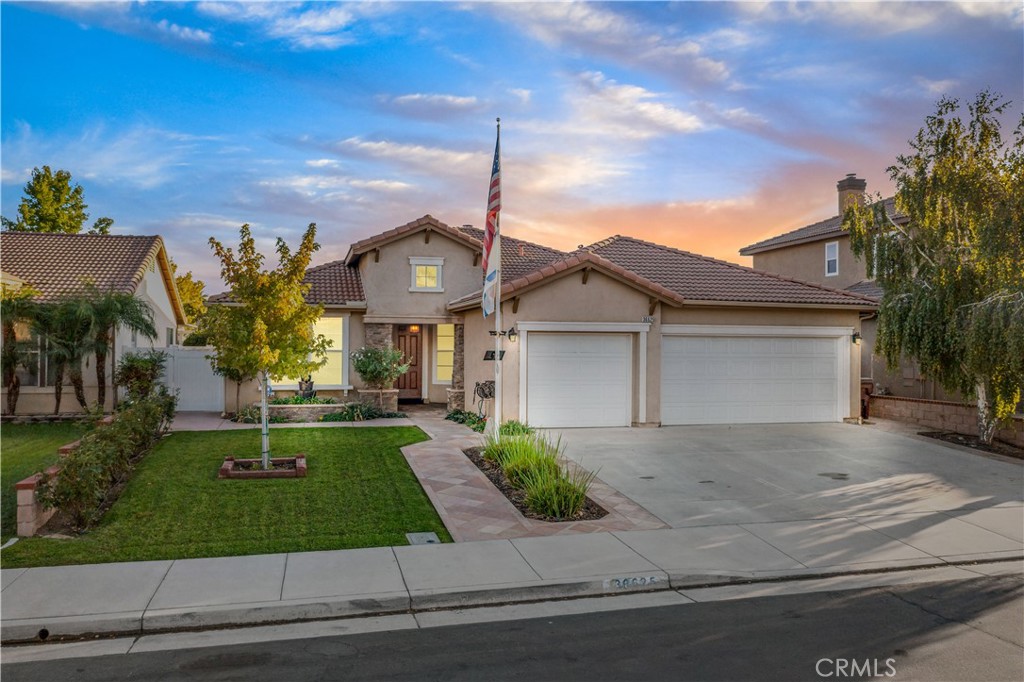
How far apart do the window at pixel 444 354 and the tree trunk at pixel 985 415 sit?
13350 millimetres

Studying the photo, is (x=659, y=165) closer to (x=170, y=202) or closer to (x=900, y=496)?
A: (x=900, y=496)

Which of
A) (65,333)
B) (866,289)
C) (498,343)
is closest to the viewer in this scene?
(498,343)

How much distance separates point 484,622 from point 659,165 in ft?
43.7

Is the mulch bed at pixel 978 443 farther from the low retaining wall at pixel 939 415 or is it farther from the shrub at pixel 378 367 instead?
the shrub at pixel 378 367

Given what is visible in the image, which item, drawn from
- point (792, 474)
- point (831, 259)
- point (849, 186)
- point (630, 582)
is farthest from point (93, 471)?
point (849, 186)

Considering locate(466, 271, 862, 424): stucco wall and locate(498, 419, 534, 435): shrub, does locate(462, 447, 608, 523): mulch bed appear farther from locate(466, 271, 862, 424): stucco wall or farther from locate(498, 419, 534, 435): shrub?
locate(466, 271, 862, 424): stucco wall

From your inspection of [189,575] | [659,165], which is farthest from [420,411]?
[189,575]

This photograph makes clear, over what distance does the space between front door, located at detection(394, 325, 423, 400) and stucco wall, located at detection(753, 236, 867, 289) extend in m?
13.1

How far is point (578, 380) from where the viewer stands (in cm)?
1602

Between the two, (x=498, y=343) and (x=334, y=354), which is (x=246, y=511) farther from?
(x=334, y=354)

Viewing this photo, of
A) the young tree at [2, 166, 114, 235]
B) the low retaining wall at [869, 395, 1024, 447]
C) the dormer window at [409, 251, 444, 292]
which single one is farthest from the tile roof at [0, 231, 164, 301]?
the low retaining wall at [869, 395, 1024, 447]

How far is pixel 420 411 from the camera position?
19703mm

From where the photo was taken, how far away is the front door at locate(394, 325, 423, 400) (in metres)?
21.9

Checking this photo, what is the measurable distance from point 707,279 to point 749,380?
2816 millimetres
